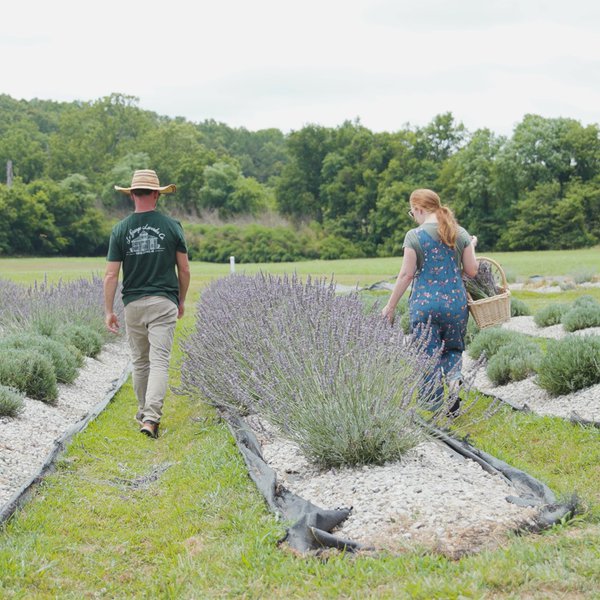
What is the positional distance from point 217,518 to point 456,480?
4.05 feet

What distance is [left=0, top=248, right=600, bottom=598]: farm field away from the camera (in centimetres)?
321

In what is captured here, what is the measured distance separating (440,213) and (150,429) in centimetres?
280

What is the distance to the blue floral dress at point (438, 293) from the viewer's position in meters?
6.33

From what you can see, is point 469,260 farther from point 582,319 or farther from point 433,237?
point 582,319

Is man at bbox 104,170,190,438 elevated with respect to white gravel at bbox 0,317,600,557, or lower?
elevated

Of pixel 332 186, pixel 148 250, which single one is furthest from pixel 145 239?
pixel 332 186

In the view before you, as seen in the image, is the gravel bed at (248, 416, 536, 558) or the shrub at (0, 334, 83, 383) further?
the shrub at (0, 334, 83, 383)

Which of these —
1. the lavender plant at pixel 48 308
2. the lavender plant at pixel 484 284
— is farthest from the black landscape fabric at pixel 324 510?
the lavender plant at pixel 48 308

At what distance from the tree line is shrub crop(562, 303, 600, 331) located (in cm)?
3351

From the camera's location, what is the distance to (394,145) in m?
56.9

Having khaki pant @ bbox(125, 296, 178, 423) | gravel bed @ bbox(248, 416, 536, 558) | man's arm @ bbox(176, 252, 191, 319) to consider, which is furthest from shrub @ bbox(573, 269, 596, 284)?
gravel bed @ bbox(248, 416, 536, 558)

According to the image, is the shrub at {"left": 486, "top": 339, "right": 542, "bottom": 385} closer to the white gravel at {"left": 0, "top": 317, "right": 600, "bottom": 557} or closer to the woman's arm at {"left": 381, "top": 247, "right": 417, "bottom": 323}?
the white gravel at {"left": 0, "top": 317, "right": 600, "bottom": 557}

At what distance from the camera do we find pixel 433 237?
6301mm

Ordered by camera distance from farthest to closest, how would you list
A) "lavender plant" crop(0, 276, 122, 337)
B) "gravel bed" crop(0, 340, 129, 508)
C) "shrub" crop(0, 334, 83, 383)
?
"lavender plant" crop(0, 276, 122, 337) → "shrub" crop(0, 334, 83, 383) → "gravel bed" crop(0, 340, 129, 508)
